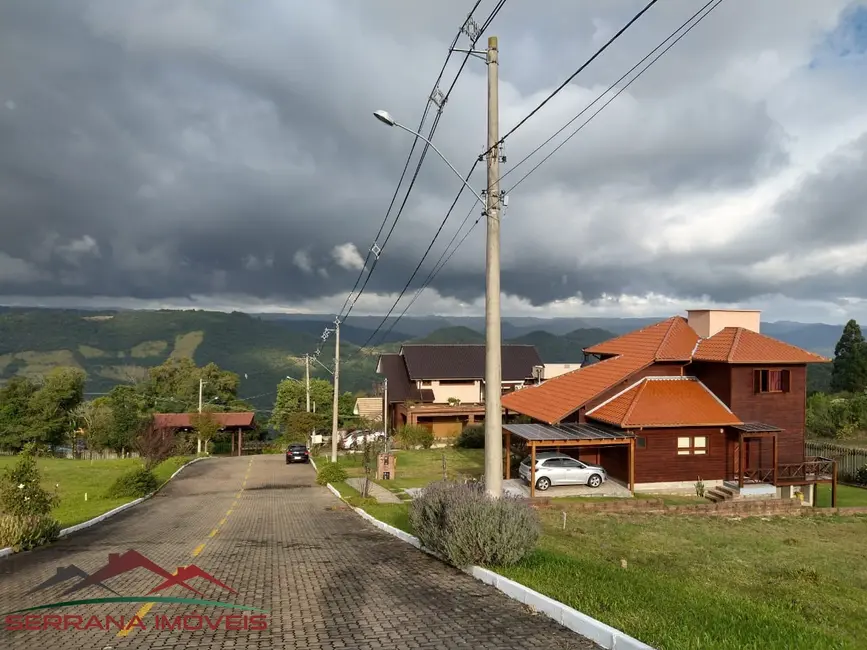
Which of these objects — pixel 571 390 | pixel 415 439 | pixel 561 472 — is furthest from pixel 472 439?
pixel 561 472

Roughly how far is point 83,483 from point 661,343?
3264 centimetres

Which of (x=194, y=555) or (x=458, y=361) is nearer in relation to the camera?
(x=194, y=555)

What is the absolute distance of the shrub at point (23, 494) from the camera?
14180mm

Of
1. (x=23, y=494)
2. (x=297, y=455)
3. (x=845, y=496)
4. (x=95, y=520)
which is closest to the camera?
(x=23, y=494)

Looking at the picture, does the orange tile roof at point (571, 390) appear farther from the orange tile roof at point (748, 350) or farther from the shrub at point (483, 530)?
the shrub at point (483, 530)

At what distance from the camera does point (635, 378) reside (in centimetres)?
2850

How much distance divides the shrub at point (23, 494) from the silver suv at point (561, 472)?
57.9 feet

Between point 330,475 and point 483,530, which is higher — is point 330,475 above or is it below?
below

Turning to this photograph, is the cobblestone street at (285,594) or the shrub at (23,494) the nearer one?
the cobblestone street at (285,594)

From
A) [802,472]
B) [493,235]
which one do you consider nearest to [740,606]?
[493,235]

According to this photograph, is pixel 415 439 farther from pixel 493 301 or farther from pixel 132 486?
pixel 493 301

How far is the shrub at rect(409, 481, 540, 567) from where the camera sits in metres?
9.08

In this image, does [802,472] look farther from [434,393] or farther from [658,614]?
[434,393]

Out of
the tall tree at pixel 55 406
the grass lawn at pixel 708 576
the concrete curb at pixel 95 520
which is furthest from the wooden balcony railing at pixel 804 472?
the tall tree at pixel 55 406
